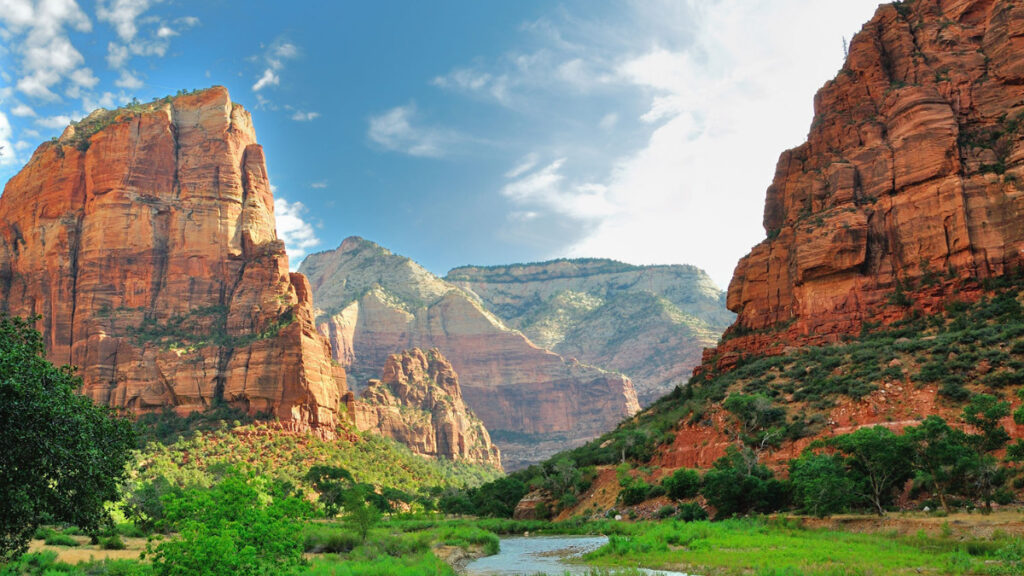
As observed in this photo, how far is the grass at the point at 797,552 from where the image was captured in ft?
69.8

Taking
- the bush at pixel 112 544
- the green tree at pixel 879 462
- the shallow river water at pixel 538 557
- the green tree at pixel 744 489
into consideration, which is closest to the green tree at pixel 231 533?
the shallow river water at pixel 538 557

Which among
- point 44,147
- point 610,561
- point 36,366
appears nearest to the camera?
point 36,366

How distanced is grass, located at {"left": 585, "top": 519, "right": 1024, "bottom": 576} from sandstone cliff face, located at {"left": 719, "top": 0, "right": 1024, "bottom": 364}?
106ft

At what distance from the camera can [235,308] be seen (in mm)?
102625

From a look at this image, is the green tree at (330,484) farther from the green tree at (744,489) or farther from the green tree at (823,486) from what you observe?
the green tree at (823,486)

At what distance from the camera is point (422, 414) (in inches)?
6919

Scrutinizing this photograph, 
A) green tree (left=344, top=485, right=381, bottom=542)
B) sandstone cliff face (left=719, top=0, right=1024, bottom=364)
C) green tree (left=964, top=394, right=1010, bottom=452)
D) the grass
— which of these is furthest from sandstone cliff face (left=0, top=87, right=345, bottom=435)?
green tree (left=964, top=394, right=1010, bottom=452)

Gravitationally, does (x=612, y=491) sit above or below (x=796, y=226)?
below

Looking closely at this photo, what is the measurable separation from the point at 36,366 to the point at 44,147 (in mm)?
118573

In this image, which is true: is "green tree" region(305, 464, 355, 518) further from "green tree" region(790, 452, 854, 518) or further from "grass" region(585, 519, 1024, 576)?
"green tree" region(790, 452, 854, 518)

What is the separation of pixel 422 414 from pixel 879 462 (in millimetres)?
150899

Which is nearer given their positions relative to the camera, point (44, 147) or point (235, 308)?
point (235, 308)

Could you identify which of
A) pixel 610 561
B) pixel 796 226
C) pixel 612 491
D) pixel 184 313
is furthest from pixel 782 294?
pixel 184 313

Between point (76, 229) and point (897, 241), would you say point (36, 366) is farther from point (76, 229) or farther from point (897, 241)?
point (76, 229)
